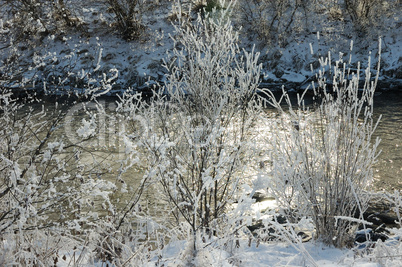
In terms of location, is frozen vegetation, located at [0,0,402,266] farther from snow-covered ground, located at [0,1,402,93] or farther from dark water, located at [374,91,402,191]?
dark water, located at [374,91,402,191]

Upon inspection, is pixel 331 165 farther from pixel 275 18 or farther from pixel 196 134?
pixel 275 18

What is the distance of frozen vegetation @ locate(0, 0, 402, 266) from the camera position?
3322mm

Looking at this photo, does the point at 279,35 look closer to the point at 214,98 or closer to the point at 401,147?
the point at 401,147

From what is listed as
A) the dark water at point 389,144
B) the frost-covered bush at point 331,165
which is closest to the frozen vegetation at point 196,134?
the frost-covered bush at point 331,165

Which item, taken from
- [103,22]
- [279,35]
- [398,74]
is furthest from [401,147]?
[103,22]

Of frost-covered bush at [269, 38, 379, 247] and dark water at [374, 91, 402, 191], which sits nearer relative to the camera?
frost-covered bush at [269, 38, 379, 247]

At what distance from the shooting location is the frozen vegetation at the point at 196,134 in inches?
131

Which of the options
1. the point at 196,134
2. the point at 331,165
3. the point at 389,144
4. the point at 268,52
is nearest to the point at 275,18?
the point at 268,52

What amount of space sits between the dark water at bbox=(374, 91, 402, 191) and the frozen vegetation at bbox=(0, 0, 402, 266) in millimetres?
465

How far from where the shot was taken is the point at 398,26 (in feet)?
58.9

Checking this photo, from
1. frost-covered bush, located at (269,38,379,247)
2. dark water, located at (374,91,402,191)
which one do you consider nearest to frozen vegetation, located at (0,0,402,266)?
frost-covered bush, located at (269,38,379,247)

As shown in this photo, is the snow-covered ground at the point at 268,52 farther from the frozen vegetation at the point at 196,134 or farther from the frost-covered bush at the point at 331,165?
the frost-covered bush at the point at 331,165

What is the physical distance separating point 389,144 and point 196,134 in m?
6.39

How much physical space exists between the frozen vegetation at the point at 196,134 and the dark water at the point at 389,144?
0.47 metres
